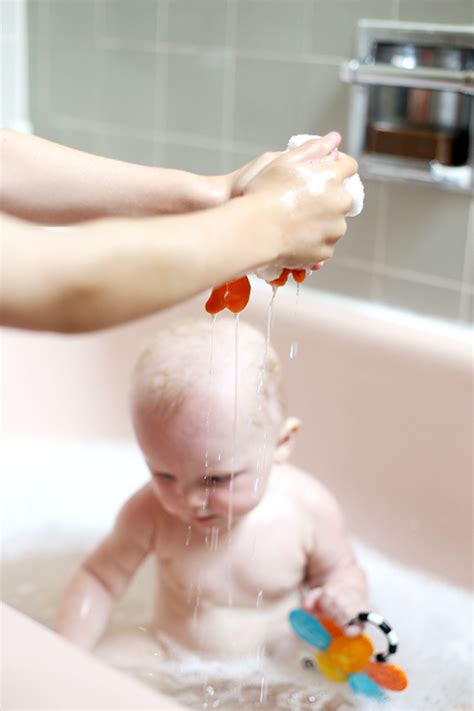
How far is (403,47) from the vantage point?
170 centimetres

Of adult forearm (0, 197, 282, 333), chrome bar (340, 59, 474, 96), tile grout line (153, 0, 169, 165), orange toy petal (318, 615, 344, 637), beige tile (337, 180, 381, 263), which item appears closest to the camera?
adult forearm (0, 197, 282, 333)

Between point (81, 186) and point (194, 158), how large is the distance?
3.57 ft

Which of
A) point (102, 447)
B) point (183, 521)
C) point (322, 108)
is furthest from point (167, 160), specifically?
point (183, 521)

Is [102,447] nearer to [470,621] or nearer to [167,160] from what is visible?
[167,160]

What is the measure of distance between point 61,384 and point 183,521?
0.76 m

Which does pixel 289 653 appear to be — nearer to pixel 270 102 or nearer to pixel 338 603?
pixel 338 603

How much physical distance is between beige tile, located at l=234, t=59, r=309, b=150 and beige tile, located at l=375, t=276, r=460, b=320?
0.31 meters

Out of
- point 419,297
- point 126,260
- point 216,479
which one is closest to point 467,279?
point 419,297

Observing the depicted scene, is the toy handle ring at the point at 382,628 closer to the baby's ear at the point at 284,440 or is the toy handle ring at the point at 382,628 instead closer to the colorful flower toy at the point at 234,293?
the baby's ear at the point at 284,440

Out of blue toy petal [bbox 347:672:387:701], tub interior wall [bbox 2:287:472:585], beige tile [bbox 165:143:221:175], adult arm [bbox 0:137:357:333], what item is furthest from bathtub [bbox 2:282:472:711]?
adult arm [bbox 0:137:357:333]

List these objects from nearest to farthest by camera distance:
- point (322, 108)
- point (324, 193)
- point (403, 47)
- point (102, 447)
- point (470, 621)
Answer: point (324, 193), point (470, 621), point (403, 47), point (322, 108), point (102, 447)

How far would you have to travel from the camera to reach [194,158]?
2.05 metres

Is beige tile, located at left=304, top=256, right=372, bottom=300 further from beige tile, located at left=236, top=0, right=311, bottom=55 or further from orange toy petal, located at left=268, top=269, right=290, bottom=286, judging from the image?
orange toy petal, located at left=268, top=269, right=290, bottom=286

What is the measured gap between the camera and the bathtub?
5.43ft
